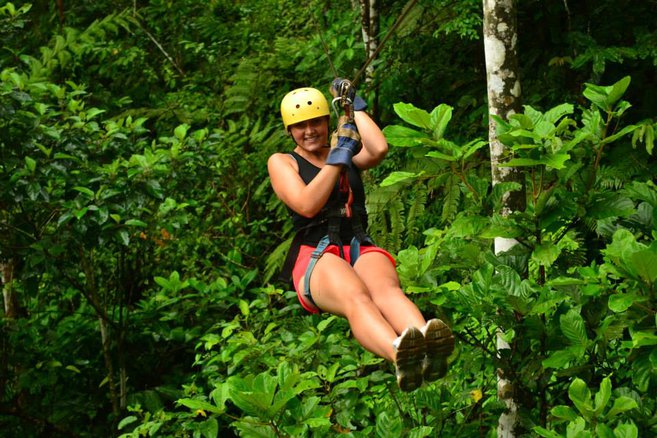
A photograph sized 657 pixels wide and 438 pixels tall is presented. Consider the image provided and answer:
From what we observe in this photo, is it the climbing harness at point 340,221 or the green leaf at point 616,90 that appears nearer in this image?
the green leaf at point 616,90

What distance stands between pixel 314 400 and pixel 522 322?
80 cm

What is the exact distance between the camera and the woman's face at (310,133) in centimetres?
418

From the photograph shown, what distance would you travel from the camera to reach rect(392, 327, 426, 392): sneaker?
10.4 ft

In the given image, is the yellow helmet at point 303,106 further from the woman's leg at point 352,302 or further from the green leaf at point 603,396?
the green leaf at point 603,396

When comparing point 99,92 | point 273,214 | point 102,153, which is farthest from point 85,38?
point 102,153

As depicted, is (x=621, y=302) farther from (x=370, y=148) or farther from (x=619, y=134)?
(x=370, y=148)

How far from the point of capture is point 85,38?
9.55m

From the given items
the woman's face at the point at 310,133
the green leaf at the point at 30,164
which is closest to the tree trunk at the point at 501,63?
the woman's face at the point at 310,133

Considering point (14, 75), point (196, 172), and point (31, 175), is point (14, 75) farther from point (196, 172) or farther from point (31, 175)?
point (196, 172)

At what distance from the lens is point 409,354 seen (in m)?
3.19

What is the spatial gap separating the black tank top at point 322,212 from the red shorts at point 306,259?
4cm

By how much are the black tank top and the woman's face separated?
73 millimetres

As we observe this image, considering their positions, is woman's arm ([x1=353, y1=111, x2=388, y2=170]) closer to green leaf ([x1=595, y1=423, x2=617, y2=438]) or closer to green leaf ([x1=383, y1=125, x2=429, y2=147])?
green leaf ([x1=383, y1=125, x2=429, y2=147])

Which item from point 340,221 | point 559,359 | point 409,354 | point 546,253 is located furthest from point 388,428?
point 340,221
